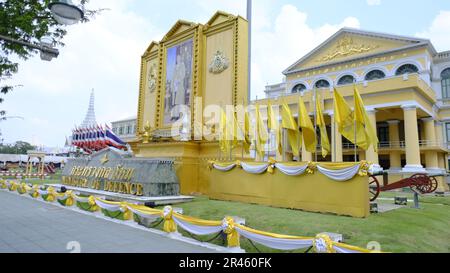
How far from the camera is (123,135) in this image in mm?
55000

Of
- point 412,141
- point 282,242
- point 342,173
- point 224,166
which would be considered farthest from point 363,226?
point 412,141

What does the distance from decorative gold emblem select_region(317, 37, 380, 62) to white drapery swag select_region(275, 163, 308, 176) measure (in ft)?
91.3

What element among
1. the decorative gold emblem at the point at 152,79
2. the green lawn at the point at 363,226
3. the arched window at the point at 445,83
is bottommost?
the green lawn at the point at 363,226

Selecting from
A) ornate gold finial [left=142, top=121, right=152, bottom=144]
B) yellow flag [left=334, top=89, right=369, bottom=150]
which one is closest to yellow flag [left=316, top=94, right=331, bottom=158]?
yellow flag [left=334, top=89, right=369, bottom=150]

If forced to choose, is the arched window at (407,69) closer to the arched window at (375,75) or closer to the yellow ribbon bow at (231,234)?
the arched window at (375,75)

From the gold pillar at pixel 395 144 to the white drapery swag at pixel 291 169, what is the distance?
20.3m

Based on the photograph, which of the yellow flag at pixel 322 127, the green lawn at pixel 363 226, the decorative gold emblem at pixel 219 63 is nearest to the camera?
the green lawn at pixel 363 226

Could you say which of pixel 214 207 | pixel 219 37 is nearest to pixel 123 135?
pixel 219 37

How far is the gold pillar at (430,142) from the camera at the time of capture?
26500 millimetres

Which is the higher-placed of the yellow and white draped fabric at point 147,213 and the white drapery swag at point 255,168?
the white drapery swag at point 255,168

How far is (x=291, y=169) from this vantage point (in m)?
10.5

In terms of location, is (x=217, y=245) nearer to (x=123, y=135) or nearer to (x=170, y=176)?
(x=170, y=176)

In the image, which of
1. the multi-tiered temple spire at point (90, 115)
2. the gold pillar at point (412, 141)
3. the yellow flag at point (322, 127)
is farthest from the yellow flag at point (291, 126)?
the multi-tiered temple spire at point (90, 115)

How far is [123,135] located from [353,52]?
40.2 meters
